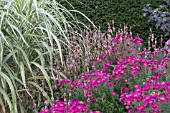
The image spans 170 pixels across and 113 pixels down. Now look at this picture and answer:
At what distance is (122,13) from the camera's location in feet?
17.0

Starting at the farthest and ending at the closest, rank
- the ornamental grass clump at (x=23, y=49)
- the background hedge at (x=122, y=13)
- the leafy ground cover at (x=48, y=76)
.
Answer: the background hedge at (x=122, y=13), the ornamental grass clump at (x=23, y=49), the leafy ground cover at (x=48, y=76)

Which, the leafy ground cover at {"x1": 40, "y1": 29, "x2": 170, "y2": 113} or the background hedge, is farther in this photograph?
the background hedge

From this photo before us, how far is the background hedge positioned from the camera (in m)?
5.04

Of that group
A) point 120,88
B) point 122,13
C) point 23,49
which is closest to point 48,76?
point 23,49

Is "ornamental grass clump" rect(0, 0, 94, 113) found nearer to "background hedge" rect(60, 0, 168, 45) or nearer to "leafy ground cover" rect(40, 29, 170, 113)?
"leafy ground cover" rect(40, 29, 170, 113)

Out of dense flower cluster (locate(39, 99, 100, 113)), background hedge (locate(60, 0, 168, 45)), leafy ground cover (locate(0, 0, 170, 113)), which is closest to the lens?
dense flower cluster (locate(39, 99, 100, 113))

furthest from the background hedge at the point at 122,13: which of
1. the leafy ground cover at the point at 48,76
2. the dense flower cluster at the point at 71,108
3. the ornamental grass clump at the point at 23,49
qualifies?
the dense flower cluster at the point at 71,108

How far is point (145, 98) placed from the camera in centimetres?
224

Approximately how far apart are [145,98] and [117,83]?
0.73 meters

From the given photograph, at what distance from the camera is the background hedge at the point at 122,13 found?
5035 mm

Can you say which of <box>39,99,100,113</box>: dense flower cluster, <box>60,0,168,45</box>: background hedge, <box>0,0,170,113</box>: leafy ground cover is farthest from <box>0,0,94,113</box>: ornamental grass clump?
<box>60,0,168,45</box>: background hedge

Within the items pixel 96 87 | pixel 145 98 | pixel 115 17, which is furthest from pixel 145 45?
pixel 145 98

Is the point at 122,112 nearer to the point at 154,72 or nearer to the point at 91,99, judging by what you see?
the point at 91,99

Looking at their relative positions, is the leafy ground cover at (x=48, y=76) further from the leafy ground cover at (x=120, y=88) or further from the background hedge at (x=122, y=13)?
the background hedge at (x=122, y=13)
